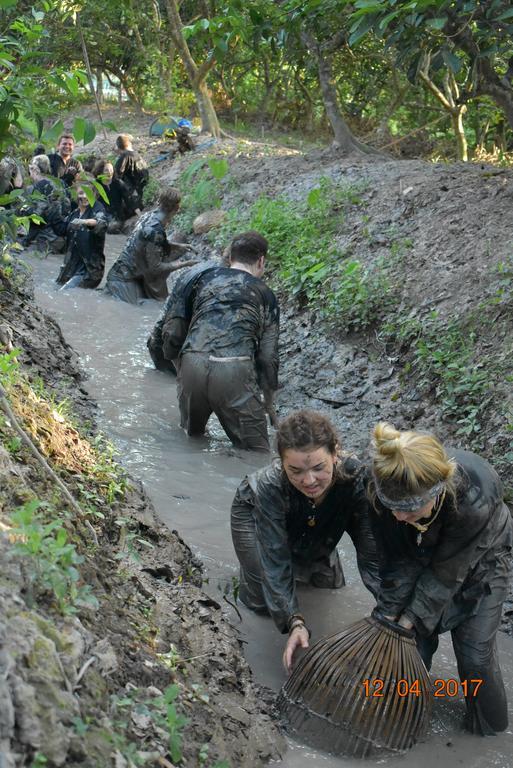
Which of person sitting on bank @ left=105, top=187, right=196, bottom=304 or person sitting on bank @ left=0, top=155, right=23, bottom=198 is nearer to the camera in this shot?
person sitting on bank @ left=0, top=155, right=23, bottom=198

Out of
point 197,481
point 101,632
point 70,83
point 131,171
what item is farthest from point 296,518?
point 131,171

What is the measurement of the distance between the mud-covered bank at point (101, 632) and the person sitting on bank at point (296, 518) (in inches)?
11.9

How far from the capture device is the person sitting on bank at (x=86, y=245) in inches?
466

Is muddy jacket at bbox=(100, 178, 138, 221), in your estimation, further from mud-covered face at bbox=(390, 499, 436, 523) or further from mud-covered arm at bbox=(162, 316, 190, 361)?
mud-covered face at bbox=(390, 499, 436, 523)

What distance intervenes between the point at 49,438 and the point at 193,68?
1446 centimetres

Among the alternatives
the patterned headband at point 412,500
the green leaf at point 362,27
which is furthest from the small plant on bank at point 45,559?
the green leaf at point 362,27

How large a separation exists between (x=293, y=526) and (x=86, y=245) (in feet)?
26.9

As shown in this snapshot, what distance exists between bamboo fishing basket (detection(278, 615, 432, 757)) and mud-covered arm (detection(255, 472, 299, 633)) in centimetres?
32

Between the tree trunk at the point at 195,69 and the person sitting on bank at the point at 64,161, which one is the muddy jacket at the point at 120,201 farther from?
the tree trunk at the point at 195,69

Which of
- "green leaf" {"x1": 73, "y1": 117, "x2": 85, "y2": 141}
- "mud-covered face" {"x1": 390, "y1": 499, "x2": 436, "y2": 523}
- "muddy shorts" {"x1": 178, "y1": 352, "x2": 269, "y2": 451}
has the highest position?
"green leaf" {"x1": 73, "y1": 117, "x2": 85, "y2": 141}

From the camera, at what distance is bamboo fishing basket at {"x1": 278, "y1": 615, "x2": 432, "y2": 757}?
12.3 feet

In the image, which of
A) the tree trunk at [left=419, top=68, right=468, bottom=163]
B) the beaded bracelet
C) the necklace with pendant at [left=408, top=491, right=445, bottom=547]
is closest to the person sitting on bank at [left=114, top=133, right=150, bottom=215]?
the tree trunk at [left=419, top=68, right=468, bottom=163]

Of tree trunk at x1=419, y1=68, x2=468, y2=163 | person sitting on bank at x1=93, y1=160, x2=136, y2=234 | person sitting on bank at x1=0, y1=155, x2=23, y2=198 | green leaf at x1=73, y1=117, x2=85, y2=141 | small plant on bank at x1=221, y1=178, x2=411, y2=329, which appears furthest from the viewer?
person sitting on bank at x1=93, y1=160, x2=136, y2=234

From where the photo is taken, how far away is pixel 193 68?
57.6 ft
